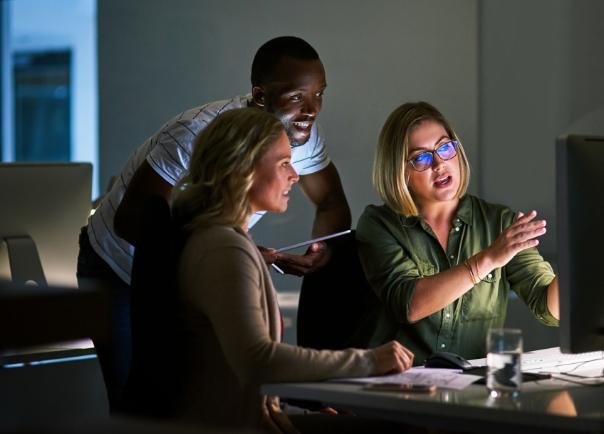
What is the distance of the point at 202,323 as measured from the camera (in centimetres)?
206

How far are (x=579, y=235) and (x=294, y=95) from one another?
952mm

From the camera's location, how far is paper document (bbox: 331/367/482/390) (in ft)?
6.62

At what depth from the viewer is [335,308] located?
2.70m

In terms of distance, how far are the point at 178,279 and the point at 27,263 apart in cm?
112

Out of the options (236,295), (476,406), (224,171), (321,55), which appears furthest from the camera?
(321,55)

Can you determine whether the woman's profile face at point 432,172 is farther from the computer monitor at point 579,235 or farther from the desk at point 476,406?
the desk at point 476,406

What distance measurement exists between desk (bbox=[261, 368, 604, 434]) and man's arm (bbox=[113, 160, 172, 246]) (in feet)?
2.41

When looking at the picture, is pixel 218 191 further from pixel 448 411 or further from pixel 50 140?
pixel 50 140

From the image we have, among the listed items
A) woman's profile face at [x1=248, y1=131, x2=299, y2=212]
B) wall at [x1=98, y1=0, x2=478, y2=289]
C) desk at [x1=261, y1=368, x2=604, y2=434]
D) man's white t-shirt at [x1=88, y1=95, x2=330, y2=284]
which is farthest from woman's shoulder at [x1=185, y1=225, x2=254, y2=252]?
wall at [x1=98, y1=0, x2=478, y2=289]

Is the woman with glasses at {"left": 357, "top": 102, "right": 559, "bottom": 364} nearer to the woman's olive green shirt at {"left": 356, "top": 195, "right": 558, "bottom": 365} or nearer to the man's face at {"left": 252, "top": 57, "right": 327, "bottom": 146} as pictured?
the woman's olive green shirt at {"left": 356, "top": 195, "right": 558, "bottom": 365}

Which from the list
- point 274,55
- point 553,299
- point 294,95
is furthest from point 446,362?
point 274,55

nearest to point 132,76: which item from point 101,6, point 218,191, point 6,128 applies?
point 101,6

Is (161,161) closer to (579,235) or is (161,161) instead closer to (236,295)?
(236,295)

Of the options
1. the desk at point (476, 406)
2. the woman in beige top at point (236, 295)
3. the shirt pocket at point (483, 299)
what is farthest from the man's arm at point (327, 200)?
the desk at point (476, 406)
